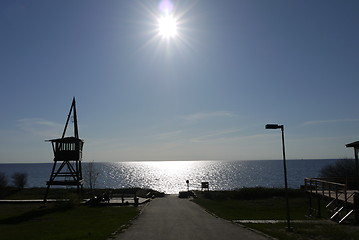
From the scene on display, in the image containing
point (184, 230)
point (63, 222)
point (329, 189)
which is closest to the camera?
point (184, 230)

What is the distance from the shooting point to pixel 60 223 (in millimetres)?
22484

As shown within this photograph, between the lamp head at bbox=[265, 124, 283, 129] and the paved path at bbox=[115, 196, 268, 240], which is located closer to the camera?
the paved path at bbox=[115, 196, 268, 240]

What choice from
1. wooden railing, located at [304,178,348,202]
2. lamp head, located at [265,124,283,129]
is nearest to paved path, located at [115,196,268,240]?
lamp head, located at [265,124,283,129]

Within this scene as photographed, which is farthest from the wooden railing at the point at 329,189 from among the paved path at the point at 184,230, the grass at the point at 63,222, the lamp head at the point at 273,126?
the grass at the point at 63,222

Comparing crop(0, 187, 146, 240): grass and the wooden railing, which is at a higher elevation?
the wooden railing

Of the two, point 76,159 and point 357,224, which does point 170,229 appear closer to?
point 357,224

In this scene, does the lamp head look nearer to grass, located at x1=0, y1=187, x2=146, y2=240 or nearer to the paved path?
the paved path

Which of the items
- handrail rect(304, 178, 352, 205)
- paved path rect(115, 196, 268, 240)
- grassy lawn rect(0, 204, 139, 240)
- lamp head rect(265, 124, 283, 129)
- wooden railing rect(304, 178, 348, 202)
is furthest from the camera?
handrail rect(304, 178, 352, 205)

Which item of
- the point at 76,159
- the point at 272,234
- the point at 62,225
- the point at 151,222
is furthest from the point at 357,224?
the point at 76,159

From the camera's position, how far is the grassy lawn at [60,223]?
17.2 meters

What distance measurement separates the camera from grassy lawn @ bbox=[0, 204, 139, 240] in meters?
17.2

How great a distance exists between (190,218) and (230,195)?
2360cm

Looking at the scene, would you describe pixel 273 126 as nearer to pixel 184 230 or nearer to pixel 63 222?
pixel 184 230

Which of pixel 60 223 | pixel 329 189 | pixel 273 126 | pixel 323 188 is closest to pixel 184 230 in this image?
pixel 273 126
